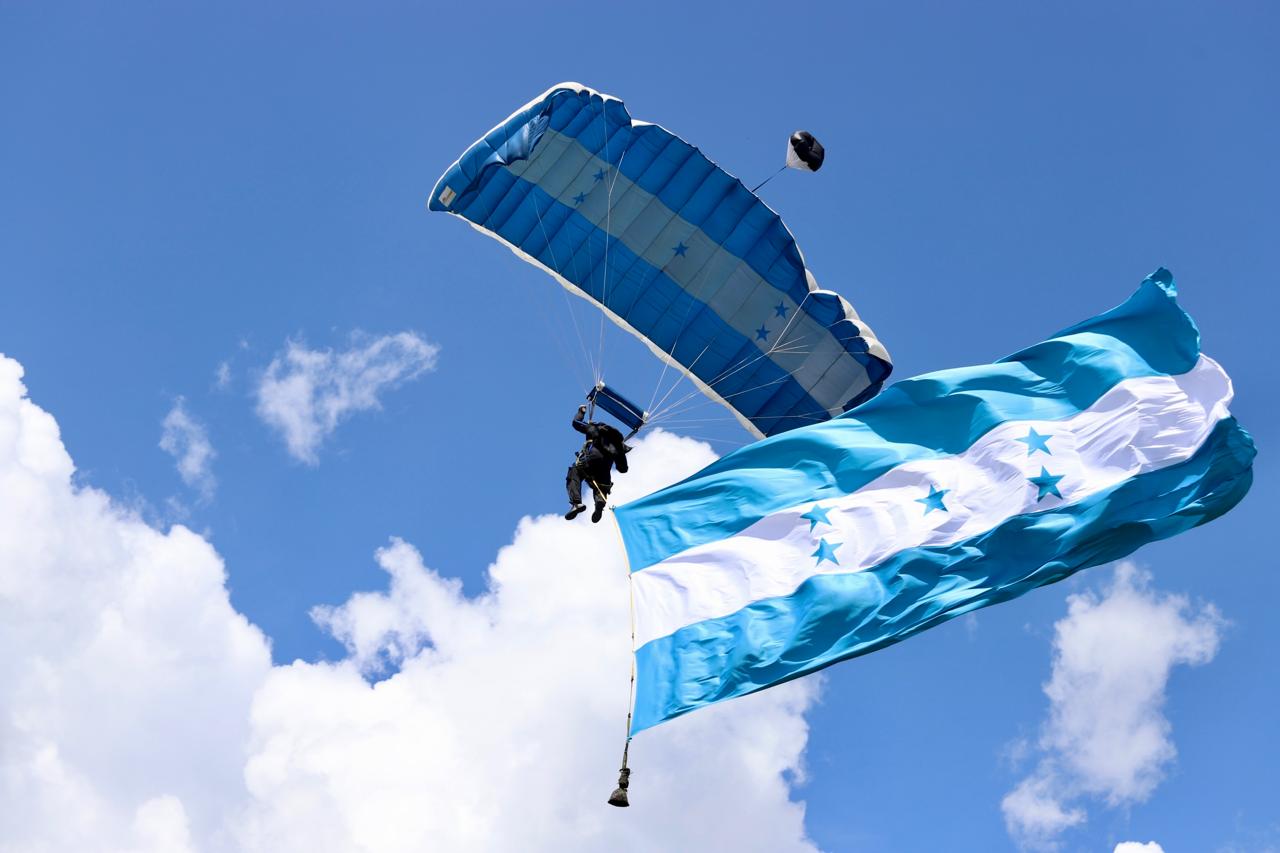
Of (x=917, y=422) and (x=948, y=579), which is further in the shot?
(x=917, y=422)

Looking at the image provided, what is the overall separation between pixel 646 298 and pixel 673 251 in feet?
2.47

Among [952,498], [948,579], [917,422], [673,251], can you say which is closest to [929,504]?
[952,498]

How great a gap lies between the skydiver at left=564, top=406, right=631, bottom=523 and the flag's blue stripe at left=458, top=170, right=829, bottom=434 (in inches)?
92.5

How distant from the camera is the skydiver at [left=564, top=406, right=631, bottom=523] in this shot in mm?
17188

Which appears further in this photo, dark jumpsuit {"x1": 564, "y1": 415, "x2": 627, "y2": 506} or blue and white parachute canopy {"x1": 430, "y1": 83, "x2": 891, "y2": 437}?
blue and white parachute canopy {"x1": 430, "y1": 83, "x2": 891, "y2": 437}

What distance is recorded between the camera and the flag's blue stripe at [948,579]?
1348 centimetres

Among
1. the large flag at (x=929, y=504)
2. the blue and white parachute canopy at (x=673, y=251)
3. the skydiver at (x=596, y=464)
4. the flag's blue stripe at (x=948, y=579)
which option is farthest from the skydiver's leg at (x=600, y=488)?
the flag's blue stripe at (x=948, y=579)

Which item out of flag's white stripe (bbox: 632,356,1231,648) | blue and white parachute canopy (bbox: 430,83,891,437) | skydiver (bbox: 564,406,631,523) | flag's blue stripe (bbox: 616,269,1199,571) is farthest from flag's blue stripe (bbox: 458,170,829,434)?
flag's white stripe (bbox: 632,356,1231,648)

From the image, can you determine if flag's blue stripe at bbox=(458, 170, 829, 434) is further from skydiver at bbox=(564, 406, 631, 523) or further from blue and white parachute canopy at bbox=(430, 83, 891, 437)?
skydiver at bbox=(564, 406, 631, 523)

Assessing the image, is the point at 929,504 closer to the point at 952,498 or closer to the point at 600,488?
the point at 952,498

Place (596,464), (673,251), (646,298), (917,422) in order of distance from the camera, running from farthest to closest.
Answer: (646,298)
(673,251)
(596,464)
(917,422)

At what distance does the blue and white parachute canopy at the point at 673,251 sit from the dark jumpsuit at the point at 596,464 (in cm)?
228

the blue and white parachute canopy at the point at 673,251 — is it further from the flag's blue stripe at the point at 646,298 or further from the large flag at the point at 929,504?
the large flag at the point at 929,504

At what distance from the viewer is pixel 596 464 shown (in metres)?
17.3
